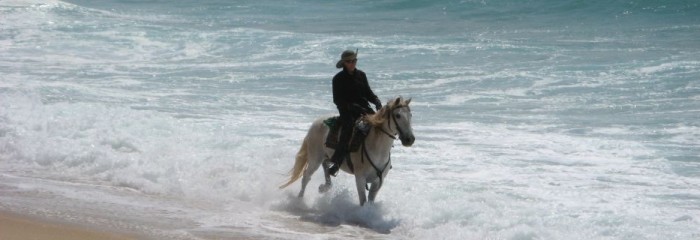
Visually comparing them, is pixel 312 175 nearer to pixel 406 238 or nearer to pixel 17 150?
pixel 406 238

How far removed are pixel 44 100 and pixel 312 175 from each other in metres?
8.22

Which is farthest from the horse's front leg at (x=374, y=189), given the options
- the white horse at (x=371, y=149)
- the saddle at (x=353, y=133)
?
the saddle at (x=353, y=133)

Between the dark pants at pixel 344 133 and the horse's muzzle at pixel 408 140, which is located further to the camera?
the dark pants at pixel 344 133

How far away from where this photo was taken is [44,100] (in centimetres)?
1844

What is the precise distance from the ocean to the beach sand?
0.31m

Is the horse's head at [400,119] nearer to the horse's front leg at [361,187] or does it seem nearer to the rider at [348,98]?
the rider at [348,98]

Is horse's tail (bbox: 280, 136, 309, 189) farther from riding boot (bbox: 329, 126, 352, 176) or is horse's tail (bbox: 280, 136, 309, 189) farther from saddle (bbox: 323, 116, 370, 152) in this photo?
riding boot (bbox: 329, 126, 352, 176)

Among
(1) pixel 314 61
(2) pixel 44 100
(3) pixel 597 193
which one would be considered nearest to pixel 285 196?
(3) pixel 597 193

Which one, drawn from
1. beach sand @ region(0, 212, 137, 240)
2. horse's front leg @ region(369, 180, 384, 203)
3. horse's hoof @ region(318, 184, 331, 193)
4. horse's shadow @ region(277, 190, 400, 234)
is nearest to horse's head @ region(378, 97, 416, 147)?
horse's front leg @ region(369, 180, 384, 203)

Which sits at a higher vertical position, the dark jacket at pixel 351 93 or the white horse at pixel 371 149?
the dark jacket at pixel 351 93

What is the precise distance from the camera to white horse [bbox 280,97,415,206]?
379 inches

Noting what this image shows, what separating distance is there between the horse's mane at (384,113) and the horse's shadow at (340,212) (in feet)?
2.58

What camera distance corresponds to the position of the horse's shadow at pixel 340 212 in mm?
9916

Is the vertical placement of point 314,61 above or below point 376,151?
below
